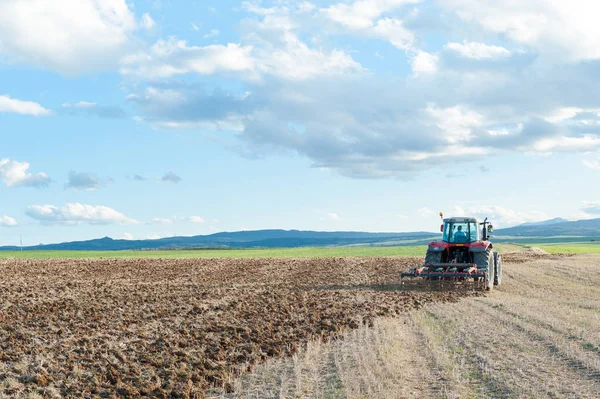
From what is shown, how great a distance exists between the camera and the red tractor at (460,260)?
23.9 m

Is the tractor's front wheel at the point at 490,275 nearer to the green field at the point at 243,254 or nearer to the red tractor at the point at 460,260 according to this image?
the red tractor at the point at 460,260

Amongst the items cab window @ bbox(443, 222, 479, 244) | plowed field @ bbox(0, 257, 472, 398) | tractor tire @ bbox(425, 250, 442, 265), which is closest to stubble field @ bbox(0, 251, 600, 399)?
plowed field @ bbox(0, 257, 472, 398)

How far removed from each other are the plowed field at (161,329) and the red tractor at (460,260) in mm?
1730

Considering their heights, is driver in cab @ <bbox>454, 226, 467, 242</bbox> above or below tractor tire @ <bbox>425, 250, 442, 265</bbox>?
above

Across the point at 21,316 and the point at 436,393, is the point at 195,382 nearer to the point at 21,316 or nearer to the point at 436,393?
the point at 436,393

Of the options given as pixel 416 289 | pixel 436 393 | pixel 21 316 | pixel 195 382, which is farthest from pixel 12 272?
pixel 436 393

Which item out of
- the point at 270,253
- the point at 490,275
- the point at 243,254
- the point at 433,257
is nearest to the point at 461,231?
the point at 433,257

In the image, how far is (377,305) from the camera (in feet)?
61.1

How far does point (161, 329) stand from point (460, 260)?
48.2 ft

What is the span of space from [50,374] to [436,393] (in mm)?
6338

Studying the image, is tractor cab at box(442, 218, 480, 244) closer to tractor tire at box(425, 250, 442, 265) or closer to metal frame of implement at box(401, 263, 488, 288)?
tractor tire at box(425, 250, 442, 265)

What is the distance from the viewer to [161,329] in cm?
1481

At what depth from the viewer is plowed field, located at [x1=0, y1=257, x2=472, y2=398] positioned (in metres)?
10.2

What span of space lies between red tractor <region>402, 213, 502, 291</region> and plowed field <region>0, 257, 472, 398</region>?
1730 millimetres
